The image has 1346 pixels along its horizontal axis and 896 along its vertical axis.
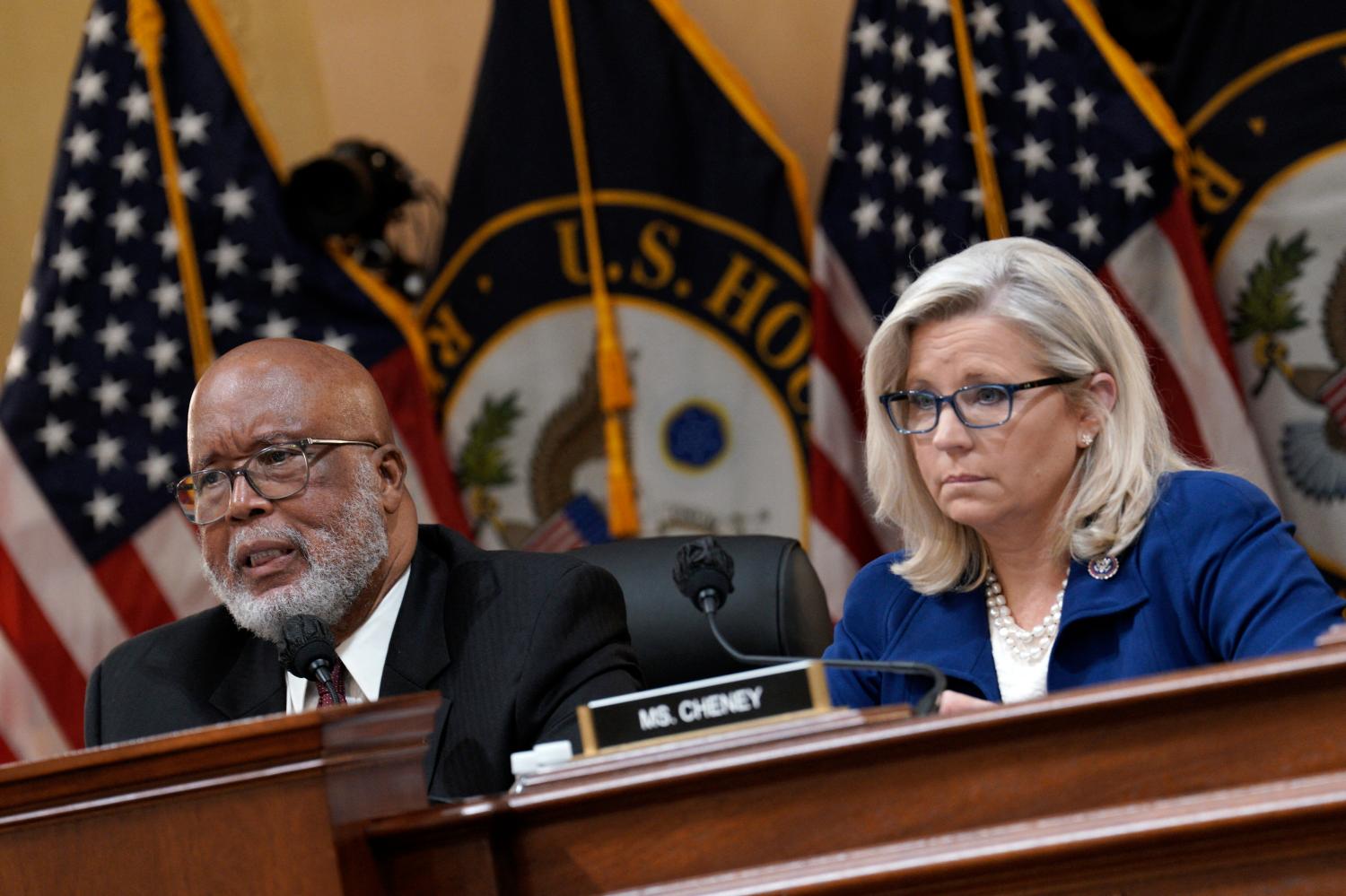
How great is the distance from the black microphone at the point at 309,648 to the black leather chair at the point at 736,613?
695mm

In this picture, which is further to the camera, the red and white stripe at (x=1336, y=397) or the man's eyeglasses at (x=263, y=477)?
the red and white stripe at (x=1336, y=397)

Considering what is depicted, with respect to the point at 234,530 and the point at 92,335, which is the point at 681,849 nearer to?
the point at 234,530

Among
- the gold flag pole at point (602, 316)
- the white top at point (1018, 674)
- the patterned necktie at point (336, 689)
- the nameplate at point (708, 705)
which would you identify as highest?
the gold flag pole at point (602, 316)

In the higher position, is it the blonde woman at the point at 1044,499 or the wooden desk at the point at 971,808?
the blonde woman at the point at 1044,499

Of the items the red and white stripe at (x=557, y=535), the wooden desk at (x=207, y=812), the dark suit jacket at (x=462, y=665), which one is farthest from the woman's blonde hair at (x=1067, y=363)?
the red and white stripe at (x=557, y=535)

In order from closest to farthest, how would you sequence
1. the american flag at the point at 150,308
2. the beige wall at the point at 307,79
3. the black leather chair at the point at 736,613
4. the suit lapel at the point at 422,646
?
1. the suit lapel at the point at 422,646
2. the black leather chair at the point at 736,613
3. the american flag at the point at 150,308
4. the beige wall at the point at 307,79

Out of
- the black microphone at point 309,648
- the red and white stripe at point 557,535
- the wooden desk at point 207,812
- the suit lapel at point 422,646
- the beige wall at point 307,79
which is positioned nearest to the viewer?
the wooden desk at point 207,812

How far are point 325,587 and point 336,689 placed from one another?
156 millimetres

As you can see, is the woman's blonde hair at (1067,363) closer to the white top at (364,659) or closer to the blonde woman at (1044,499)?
the blonde woman at (1044,499)

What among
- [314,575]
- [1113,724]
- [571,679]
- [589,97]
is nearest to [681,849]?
[1113,724]

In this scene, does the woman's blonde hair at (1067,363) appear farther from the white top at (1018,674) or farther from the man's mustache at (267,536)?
the man's mustache at (267,536)

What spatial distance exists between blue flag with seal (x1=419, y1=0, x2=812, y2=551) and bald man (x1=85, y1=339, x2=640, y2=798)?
1.65m

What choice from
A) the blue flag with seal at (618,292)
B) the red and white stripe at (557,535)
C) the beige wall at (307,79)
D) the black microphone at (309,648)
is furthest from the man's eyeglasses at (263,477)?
the beige wall at (307,79)

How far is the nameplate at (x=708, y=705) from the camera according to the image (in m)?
1.43
